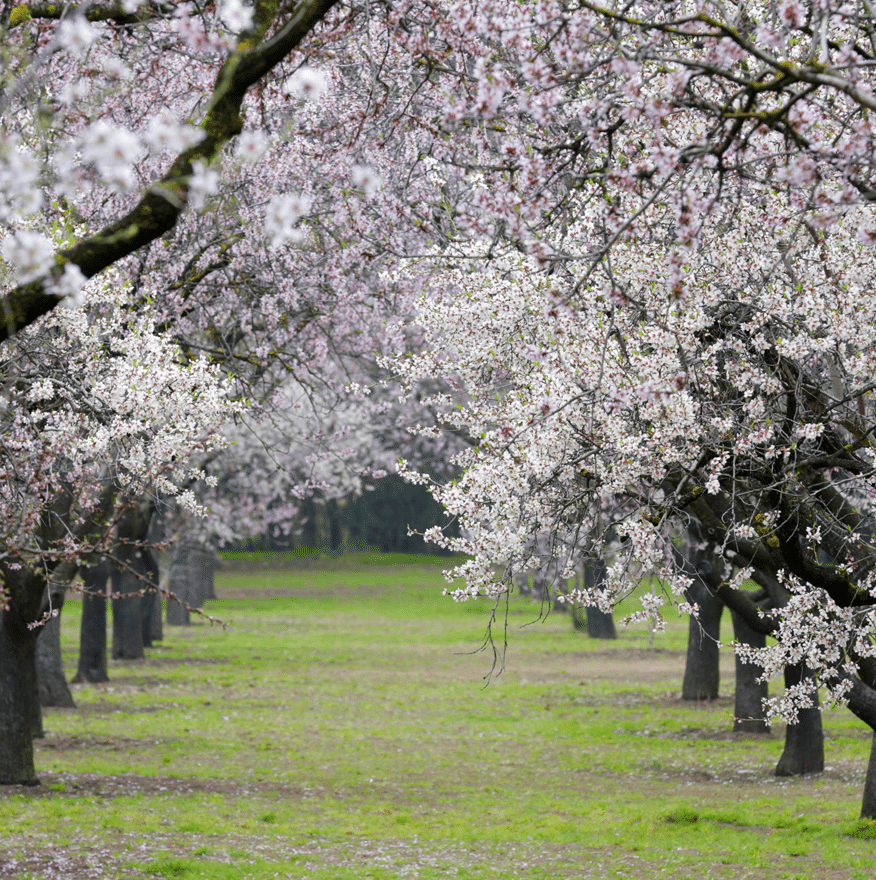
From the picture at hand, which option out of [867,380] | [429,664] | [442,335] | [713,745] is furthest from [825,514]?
[429,664]

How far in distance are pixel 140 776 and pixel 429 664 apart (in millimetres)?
14413

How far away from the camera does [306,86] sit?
9984 millimetres

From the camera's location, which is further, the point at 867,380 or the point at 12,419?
the point at 12,419

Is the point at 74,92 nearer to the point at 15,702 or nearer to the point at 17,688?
the point at 17,688

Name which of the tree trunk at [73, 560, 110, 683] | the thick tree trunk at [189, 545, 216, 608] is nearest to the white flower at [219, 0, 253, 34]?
the tree trunk at [73, 560, 110, 683]

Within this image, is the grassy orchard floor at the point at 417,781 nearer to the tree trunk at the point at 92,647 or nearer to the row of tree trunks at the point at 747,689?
the row of tree trunks at the point at 747,689

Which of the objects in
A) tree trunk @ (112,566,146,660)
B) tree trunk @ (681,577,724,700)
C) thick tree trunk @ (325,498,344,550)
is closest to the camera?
tree trunk @ (681,577,724,700)

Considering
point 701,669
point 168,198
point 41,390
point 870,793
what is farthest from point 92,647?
point 168,198

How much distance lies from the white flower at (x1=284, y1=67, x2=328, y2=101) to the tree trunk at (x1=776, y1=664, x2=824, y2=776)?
9517mm

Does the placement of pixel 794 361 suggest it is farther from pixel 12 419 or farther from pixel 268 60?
pixel 12 419

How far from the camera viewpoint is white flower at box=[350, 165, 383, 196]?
11070 mm

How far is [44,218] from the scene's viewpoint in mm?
9320

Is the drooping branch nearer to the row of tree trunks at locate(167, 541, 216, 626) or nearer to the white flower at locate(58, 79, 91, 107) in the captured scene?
the white flower at locate(58, 79, 91, 107)

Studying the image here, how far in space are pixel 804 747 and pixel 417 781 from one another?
17.2 feet
